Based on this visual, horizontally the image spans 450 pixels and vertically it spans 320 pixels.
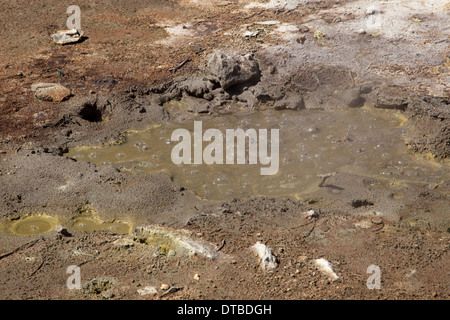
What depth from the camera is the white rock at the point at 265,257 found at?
14.0 ft

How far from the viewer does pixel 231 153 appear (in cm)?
629

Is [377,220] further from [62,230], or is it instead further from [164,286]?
[62,230]

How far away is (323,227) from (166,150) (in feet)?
8.02

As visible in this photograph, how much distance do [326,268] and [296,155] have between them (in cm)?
219

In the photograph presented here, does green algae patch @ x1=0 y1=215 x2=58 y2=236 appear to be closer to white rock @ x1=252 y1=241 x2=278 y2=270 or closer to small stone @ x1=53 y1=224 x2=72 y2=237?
small stone @ x1=53 y1=224 x2=72 y2=237

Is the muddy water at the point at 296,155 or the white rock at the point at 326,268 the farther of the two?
the muddy water at the point at 296,155

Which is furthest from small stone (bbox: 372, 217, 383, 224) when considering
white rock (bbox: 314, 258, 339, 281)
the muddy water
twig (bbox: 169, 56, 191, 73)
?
twig (bbox: 169, 56, 191, 73)

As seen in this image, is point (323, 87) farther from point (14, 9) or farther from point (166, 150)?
point (14, 9)

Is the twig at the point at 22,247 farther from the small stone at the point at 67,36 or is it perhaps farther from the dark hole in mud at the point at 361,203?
the small stone at the point at 67,36

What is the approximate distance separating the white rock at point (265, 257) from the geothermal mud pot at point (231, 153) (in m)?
0.02

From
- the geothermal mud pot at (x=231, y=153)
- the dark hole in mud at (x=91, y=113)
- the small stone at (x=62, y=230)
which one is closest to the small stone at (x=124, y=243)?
the geothermal mud pot at (x=231, y=153)

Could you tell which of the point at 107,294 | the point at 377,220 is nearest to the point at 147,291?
the point at 107,294

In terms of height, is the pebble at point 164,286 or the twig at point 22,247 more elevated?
the pebble at point 164,286

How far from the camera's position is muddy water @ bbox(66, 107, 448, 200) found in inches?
225
